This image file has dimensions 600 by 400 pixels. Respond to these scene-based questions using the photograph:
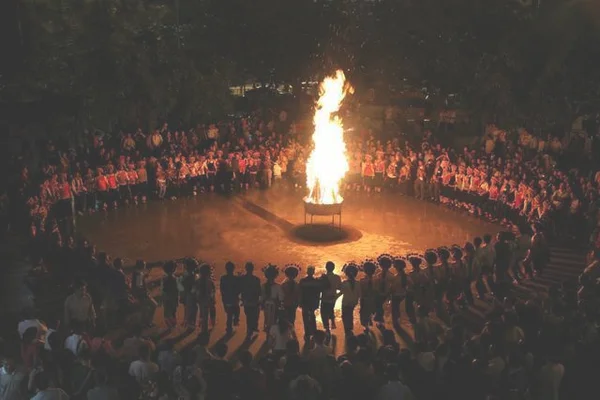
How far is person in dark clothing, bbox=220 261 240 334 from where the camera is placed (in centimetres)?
1409

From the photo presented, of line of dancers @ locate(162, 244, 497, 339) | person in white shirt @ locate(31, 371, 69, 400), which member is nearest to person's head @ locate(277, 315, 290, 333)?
line of dancers @ locate(162, 244, 497, 339)

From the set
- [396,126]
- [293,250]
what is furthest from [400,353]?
[396,126]

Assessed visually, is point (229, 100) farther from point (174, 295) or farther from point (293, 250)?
point (174, 295)

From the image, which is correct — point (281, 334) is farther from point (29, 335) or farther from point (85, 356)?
point (29, 335)

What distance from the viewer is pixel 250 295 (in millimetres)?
14109

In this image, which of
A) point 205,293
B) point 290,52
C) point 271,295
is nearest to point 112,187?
point 205,293

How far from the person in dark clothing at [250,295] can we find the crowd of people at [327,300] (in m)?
0.03

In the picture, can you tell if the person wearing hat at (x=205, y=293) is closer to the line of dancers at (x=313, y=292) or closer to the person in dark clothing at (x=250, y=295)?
the line of dancers at (x=313, y=292)

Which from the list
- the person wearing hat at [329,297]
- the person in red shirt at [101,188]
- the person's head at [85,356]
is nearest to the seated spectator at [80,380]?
the person's head at [85,356]

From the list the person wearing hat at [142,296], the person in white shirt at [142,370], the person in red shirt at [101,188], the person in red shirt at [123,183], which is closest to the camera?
the person in white shirt at [142,370]

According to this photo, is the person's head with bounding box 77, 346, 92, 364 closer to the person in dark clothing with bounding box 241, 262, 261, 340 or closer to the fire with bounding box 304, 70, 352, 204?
the person in dark clothing with bounding box 241, 262, 261, 340

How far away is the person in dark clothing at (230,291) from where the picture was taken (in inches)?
555

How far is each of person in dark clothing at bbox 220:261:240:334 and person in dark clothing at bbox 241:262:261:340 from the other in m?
0.15

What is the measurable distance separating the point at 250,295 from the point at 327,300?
1.57m
